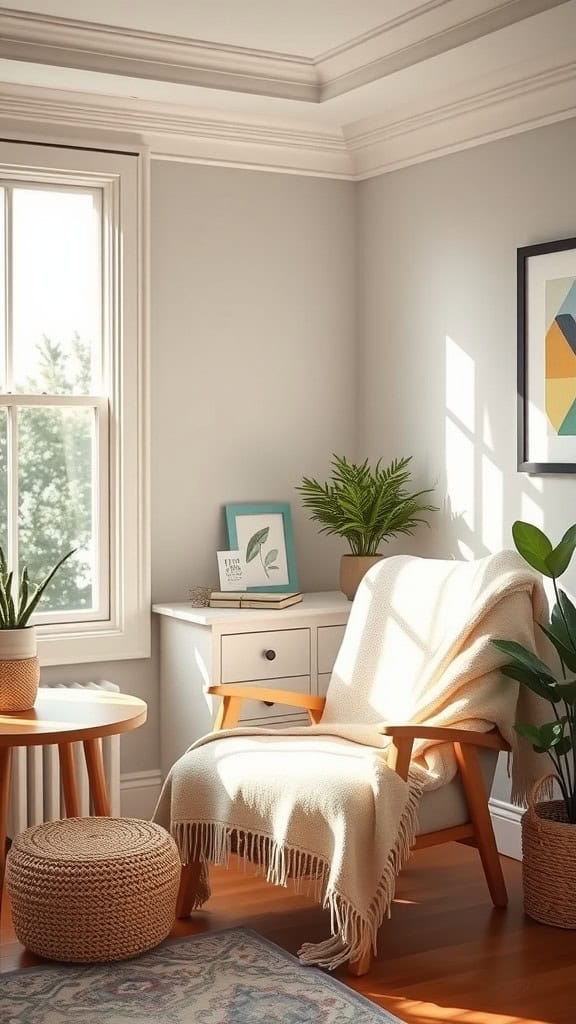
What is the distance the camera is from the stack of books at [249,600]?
415cm

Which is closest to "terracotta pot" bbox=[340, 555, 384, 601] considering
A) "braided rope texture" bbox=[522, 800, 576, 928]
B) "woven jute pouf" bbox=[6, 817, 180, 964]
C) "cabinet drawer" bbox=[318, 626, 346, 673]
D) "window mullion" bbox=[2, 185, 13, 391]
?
"cabinet drawer" bbox=[318, 626, 346, 673]

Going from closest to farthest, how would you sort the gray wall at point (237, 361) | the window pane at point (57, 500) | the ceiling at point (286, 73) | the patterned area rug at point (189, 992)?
the patterned area rug at point (189, 992) < the ceiling at point (286, 73) < the window pane at point (57, 500) < the gray wall at point (237, 361)

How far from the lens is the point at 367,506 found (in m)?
4.31

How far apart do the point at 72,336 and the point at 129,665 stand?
1.12 meters

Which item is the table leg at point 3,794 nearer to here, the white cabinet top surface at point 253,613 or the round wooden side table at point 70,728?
the round wooden side table at point 70,728

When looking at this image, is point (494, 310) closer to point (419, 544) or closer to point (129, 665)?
point (419, 544)

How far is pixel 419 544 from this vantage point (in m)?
4.49

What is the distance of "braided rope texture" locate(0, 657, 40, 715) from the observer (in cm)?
334

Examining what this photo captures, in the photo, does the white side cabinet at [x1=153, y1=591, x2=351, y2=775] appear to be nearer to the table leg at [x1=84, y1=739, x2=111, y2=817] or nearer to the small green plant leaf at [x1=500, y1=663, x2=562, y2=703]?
the table leg at [x1=84, y1=739, x2=111, y2=817]

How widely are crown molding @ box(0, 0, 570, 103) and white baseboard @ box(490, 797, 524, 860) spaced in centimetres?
231

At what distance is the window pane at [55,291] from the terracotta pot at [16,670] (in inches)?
42.0

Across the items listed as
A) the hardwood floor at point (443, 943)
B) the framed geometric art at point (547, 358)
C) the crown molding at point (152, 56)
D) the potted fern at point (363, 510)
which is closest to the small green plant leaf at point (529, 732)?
the hardwood floor at point (443, 943)

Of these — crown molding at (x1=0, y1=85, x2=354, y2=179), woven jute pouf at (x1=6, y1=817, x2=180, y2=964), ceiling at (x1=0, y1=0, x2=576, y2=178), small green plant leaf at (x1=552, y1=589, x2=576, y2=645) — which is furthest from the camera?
crown molding at (x1=0, y1=85, x2=354, y2=179)

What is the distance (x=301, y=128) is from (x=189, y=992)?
2.92 metres
